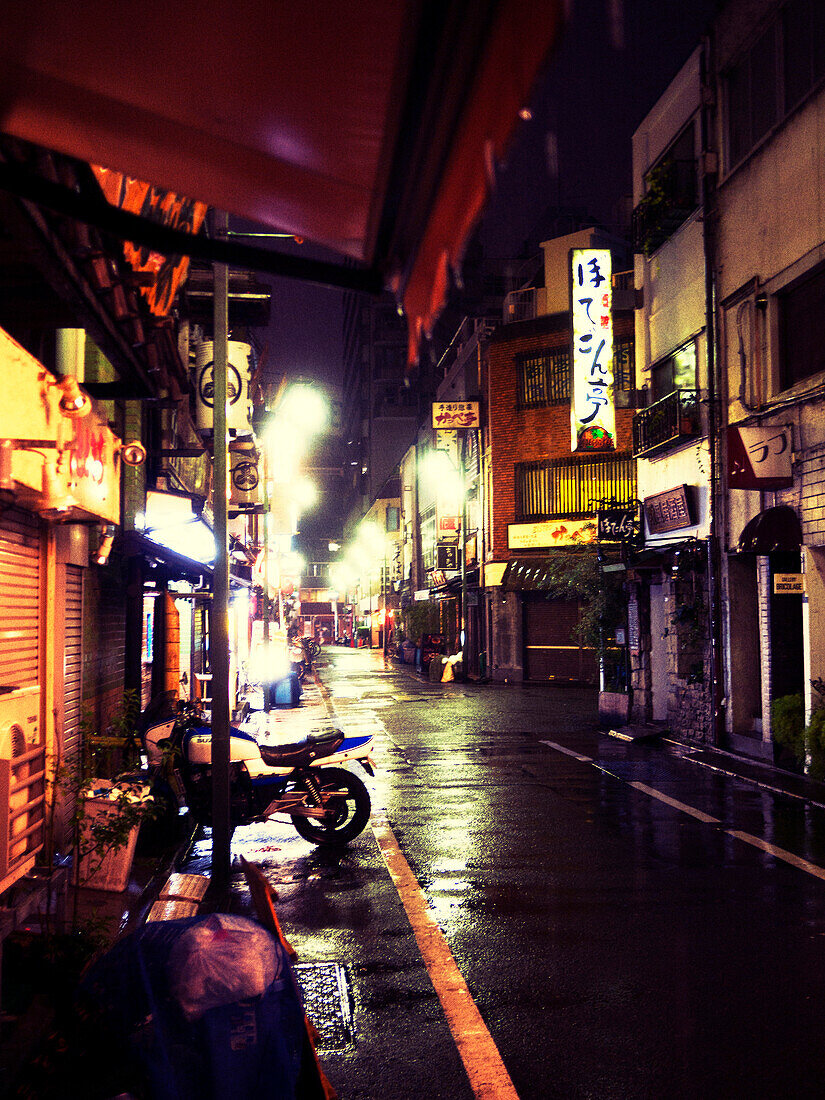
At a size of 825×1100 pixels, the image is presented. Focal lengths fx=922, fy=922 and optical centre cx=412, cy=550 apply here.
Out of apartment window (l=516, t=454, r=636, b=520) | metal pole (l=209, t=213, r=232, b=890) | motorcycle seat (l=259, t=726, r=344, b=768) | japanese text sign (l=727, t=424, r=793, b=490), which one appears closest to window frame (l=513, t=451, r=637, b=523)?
apartment window (l=516, t=454, r=636, b=520)

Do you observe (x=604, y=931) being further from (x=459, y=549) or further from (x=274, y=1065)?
(x=459, y=549)

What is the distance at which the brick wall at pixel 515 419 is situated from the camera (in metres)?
35.6

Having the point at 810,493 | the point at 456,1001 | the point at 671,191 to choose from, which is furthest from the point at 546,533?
the point at 456,1001

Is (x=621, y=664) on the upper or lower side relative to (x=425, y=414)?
lower

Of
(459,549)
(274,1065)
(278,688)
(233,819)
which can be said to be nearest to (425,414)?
(459,549)

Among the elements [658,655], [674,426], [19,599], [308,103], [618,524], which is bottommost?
[658,655]

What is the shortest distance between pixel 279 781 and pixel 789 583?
8.66 meters

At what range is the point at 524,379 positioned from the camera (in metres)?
36.8

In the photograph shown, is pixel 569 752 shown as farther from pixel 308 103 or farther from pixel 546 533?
pixel 546 533

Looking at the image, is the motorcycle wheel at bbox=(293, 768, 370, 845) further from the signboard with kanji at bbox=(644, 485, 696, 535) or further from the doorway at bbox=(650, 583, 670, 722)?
the doorway at bbox=(650, 583, 670, 722)

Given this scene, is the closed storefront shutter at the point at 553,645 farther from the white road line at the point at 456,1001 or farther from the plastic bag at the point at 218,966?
the plastic bag at the point at 218,966

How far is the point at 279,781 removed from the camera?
9305 mm

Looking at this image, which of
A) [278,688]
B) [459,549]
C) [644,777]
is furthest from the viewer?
[459,549]

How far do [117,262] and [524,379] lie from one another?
30543mm
